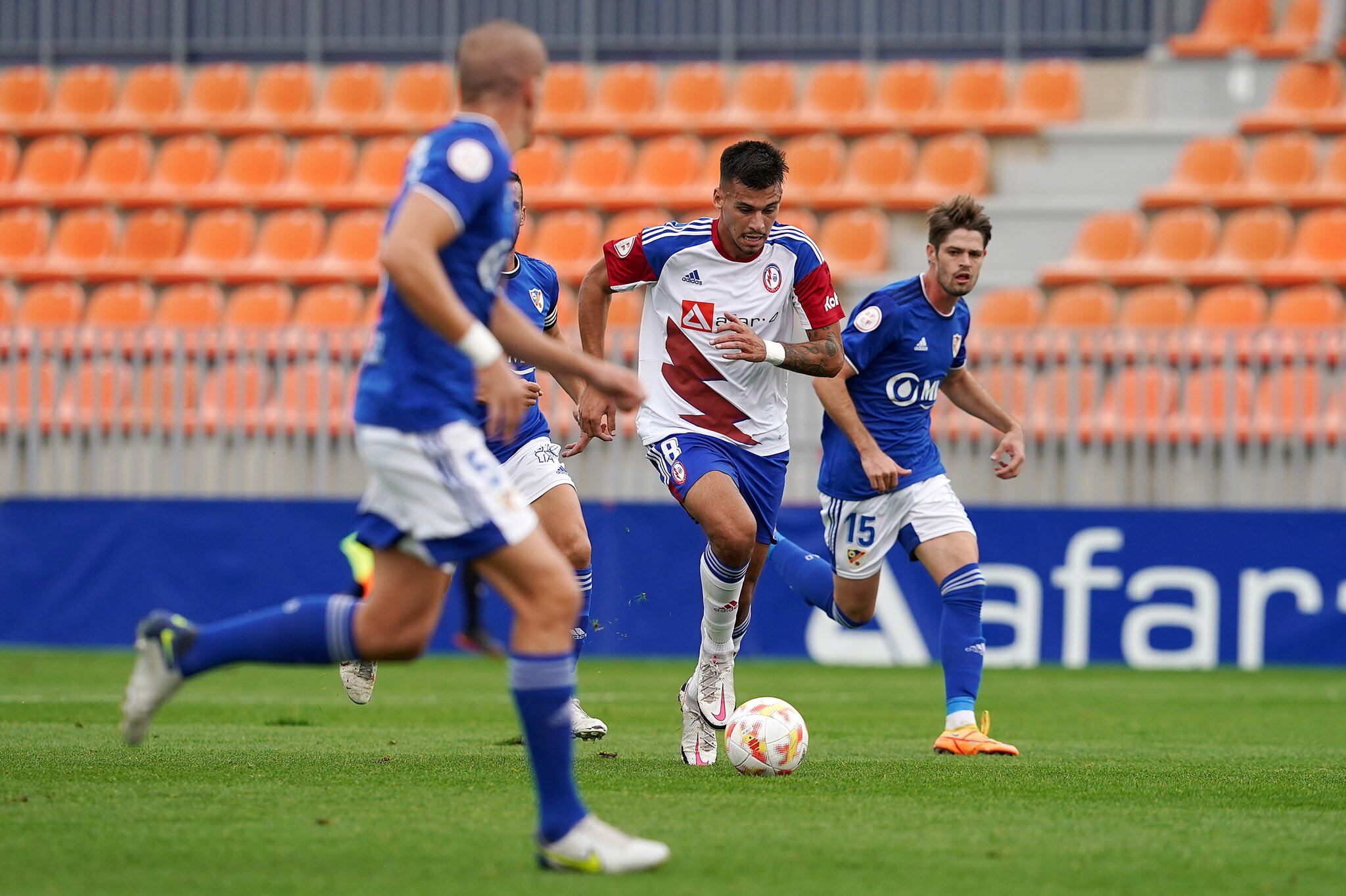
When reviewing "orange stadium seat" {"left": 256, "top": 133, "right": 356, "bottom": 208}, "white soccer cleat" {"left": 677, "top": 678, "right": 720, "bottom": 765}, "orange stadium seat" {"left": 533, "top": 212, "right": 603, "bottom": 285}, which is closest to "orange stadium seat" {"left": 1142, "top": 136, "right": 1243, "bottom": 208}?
"orange stadium seat" {"left": 533, "top": 212, "right": 603, "bottom": 285}

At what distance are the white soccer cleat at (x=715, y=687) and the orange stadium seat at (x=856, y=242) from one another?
33.0ft

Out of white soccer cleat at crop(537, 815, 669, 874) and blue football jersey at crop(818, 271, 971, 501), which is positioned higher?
blue football jersey at crop(818, 271, 971, 501)

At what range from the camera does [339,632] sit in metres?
4.61

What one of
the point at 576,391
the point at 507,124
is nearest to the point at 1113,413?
the point at 576,391

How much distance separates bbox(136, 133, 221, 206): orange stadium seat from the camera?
61.8ft

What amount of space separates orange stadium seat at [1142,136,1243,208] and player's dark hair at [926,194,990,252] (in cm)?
961

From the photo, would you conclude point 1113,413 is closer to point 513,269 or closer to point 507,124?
point 513,269

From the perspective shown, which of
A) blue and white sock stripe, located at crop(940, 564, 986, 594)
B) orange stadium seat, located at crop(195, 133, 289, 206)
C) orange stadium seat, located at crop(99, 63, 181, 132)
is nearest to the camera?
blue and white sock stripe, located at crop(940, 564, 986, 594)

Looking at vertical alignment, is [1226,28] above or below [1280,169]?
above

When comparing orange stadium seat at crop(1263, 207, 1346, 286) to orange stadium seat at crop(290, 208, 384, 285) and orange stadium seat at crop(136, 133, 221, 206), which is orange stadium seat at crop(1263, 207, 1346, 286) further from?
orange stadium seat at crop(136, 133, 221, 206)

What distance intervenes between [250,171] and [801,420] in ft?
27.0

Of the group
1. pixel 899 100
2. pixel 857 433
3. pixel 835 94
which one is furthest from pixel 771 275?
pixel 835 94

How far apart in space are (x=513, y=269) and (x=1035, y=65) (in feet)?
40.5

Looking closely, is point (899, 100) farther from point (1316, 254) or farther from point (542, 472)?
point (542, 472)
